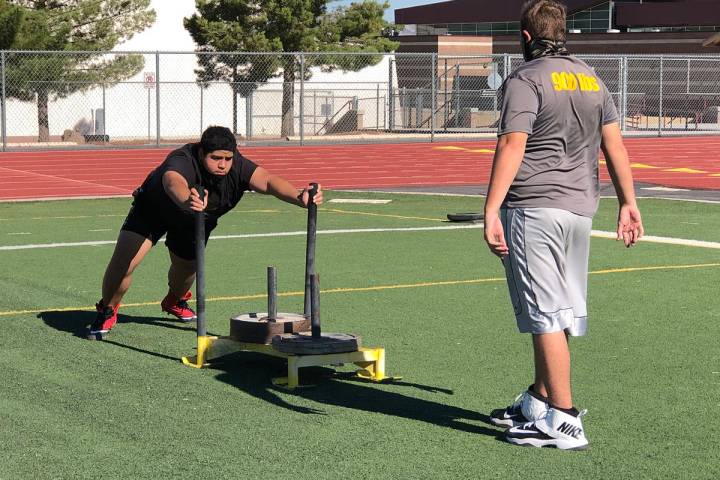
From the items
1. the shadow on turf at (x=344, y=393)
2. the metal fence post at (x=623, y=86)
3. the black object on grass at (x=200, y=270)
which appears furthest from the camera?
the metal fence post at (x=623, y=86)

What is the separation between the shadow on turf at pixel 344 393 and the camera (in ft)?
19.8

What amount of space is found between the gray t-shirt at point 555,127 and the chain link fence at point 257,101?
29867mm

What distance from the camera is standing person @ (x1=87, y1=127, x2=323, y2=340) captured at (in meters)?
7.32

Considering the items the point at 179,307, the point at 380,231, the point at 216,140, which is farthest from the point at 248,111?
the point at 216,140

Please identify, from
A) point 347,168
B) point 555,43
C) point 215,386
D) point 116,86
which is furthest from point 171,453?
point 116,86

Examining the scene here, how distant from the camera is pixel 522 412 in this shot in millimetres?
5734

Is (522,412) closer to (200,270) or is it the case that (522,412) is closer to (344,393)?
(344,393)

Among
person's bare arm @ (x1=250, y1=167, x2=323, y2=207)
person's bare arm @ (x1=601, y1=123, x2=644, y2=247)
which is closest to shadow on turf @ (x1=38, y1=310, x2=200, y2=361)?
person's bare arm @ (x1=250, y1=167, x2=323, y2=207)

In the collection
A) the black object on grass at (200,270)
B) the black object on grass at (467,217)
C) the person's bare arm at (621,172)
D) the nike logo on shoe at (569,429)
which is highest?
the person's bare arm at (621,172)

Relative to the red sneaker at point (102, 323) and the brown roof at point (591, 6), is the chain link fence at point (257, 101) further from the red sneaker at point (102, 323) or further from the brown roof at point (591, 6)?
the red sneaker at point (102, 323)

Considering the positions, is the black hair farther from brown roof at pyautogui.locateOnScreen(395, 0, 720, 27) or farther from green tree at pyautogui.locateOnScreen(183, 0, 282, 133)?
brown roof at pyautogui.locateOnScreen(395, 0, 720, 27)

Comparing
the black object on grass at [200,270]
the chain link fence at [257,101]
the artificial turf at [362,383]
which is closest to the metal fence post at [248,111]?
A: the chain link fence at [257,101]

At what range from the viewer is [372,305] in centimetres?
928

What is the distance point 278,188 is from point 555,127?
95.0 inches
